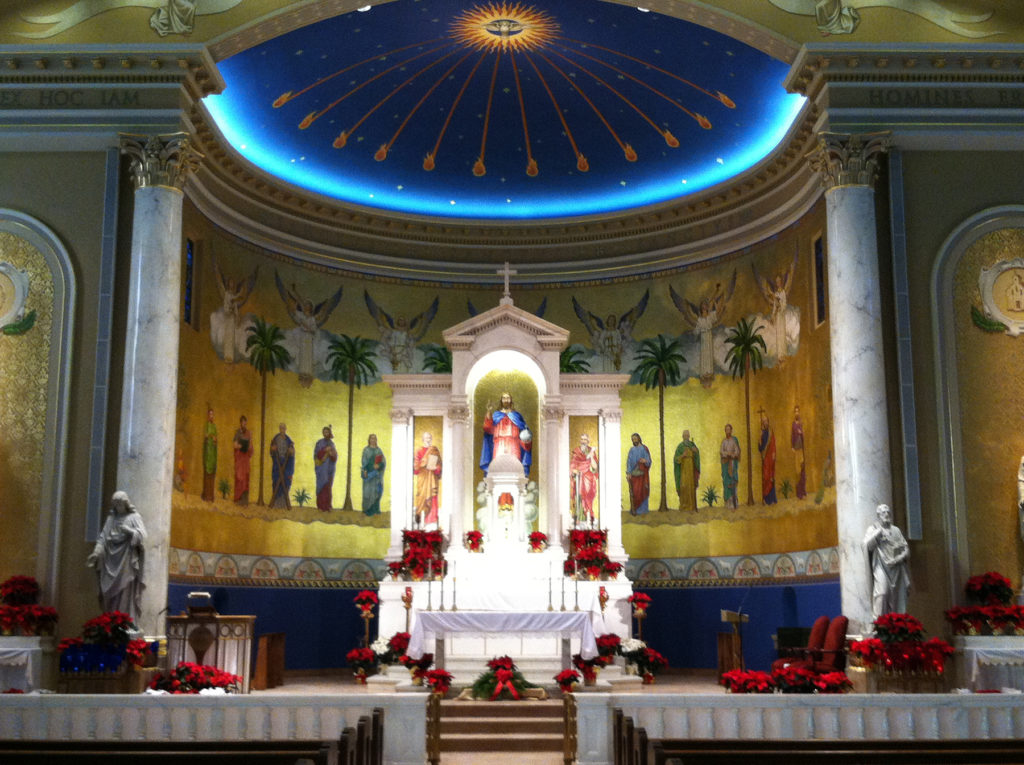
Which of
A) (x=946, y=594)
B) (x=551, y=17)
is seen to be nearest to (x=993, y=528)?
(x=946, y=594)

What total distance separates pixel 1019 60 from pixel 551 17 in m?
6.32

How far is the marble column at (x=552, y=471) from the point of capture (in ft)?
61.3

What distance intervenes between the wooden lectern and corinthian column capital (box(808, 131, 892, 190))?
6147 mm

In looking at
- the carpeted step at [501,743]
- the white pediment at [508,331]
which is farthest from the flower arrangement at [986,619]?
the white pediment at [508,331]

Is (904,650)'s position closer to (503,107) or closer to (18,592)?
(18,592)

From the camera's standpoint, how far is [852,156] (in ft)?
48.5

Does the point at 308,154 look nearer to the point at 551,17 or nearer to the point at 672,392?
the point at 551,17

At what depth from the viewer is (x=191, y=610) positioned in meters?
14.4

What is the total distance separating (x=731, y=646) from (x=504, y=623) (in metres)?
4.36

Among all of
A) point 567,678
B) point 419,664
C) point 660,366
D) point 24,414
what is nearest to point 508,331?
point 660,366

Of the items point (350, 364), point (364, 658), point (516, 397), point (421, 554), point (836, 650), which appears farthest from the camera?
point (350, 364)

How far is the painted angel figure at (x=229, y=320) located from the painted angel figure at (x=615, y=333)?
623 cm

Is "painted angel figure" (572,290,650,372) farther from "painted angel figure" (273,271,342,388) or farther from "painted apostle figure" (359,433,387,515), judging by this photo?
"painted angel figure" (273,271,342,388)

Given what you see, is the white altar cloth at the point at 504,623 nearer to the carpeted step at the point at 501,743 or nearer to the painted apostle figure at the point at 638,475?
the carpeted step at the point at 501,743
